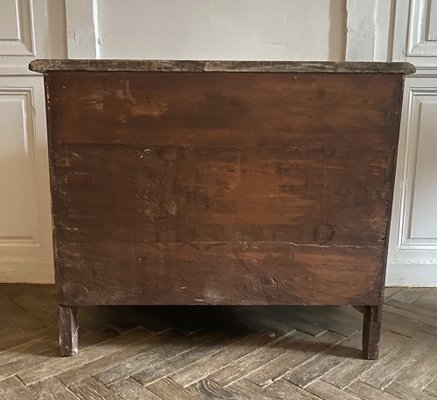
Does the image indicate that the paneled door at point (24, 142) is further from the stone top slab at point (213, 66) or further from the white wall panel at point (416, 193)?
the white wall panel at point (416, 193)

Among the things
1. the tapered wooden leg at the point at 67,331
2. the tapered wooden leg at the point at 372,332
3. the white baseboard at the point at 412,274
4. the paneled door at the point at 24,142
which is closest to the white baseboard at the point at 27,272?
the paneled door at the point at 24,142

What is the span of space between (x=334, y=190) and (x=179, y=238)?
363mm

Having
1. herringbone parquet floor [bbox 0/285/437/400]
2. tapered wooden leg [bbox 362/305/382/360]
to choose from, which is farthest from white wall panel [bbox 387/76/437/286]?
tapered wooden leg [bbox 362/305/382/360]

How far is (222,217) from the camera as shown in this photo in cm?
112

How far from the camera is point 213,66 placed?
1.05 metres

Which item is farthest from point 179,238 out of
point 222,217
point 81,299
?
point 81,299

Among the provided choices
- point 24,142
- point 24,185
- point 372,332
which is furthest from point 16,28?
point 372,332

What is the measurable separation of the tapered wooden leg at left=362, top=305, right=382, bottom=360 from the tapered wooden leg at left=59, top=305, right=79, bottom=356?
0.71m

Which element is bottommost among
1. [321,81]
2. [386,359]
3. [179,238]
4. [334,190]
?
[386,359]

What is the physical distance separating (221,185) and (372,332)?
0.52 m

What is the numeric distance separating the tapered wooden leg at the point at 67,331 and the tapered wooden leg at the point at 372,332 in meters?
0.71

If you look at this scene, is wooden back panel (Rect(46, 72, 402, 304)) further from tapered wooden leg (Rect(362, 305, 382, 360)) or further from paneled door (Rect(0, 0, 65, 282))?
paneled door (Rect(0, 0, 65, 282))

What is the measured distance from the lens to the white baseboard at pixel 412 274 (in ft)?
5.61

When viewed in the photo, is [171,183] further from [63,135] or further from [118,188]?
[63,135]
